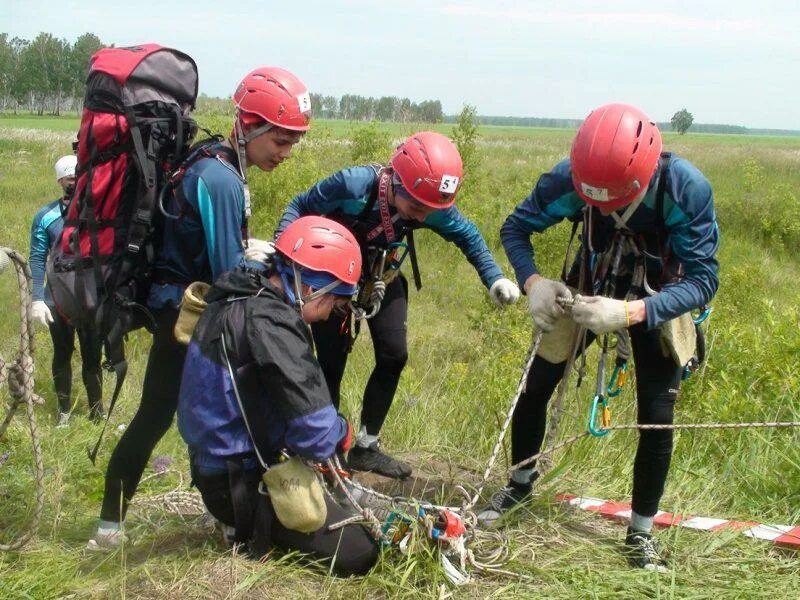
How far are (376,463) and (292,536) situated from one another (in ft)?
4.60

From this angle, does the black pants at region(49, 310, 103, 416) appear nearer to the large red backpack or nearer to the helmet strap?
the large red backpack

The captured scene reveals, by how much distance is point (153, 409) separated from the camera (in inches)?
129

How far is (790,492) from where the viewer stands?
4074 millimetres

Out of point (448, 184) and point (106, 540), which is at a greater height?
point (448, 184)

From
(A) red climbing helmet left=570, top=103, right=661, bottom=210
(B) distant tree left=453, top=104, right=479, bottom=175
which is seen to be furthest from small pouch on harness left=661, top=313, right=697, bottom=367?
(B) distant tree left=453, top=104, right=479, bottom=175

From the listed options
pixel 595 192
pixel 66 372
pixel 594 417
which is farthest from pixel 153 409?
pixel 66 372

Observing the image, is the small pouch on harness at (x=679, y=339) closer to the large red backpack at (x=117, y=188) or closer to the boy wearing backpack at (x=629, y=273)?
the boy wearing backpack at (x=629, y=273)

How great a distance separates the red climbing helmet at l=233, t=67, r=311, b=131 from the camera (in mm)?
3375

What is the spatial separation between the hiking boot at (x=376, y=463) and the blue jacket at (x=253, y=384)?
150 cm

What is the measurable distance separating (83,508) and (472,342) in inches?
203

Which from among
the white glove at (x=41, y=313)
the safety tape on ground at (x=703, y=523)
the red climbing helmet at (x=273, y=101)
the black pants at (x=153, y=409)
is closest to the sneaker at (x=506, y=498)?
the safety tape on ground at (x=703, y=523)

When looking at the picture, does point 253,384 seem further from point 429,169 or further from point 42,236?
point 42,236

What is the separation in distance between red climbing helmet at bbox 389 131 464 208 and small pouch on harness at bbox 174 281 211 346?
122 cm

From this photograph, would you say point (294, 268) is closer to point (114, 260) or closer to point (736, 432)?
point (114, 260)
